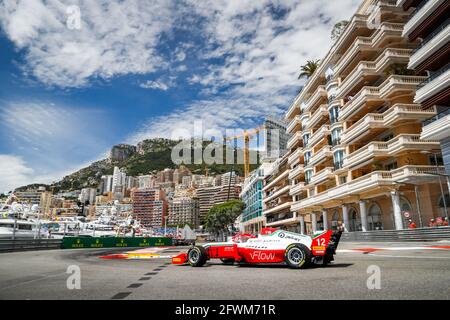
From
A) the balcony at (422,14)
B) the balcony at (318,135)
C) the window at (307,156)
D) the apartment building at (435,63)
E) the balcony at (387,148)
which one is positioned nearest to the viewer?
the apartment building at (435,63)

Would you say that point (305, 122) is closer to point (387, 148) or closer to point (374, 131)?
point (374, 131)

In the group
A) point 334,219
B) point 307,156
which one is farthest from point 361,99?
point 334,219

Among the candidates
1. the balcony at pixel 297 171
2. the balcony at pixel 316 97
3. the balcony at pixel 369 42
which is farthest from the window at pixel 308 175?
the balcony at pixel 369 42

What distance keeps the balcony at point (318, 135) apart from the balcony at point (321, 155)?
182cm

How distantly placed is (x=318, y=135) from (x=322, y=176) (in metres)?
5.59

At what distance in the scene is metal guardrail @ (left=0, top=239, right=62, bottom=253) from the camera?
790 inches

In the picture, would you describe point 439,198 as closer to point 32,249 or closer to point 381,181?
point 381,181

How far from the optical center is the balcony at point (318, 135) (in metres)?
41.4

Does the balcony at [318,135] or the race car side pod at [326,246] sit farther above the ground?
the balcony at [318,135]

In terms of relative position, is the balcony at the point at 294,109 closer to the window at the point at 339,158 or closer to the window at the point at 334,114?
the window at the point at 334,114

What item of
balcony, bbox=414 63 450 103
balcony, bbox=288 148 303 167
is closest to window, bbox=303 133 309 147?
balcony, bbox=288 148 303 167

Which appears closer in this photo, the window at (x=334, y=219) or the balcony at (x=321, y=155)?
the balcony at (x=321, y=155)
